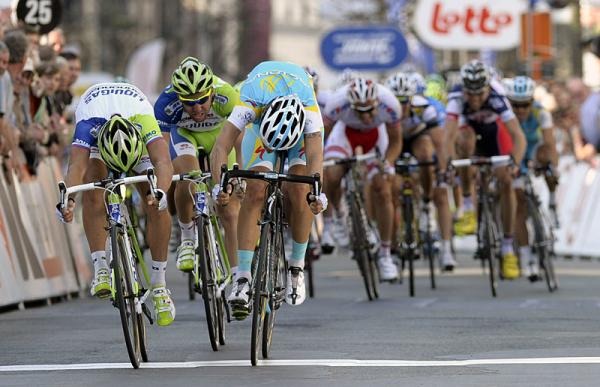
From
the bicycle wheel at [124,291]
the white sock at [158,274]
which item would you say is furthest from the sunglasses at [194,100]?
the bicycle wheel at [124,291]

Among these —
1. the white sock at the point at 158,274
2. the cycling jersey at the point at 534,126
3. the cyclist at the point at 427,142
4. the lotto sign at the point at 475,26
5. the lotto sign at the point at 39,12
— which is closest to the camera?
the white sock at the point at 158,274

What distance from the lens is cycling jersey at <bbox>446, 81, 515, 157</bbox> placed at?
19.1 m

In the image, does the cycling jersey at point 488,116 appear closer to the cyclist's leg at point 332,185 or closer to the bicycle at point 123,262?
the cyclist's leg at point 332,185

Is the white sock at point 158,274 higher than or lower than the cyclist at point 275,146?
lower

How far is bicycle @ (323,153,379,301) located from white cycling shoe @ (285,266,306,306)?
4.57 metres

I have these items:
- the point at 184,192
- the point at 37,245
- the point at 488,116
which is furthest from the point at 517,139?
the point at 184,192

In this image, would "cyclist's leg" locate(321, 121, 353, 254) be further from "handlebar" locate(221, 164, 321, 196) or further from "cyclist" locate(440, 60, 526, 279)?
"handlebar" locate(221, 164, 321, 196)

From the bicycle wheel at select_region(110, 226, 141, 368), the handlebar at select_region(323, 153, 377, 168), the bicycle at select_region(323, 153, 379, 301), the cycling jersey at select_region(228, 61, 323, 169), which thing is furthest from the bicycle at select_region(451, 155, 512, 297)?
the bicycle wheel at select_region(110, 226, 141, 368)

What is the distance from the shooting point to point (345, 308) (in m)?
16.8

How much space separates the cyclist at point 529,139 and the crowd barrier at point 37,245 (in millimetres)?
4256

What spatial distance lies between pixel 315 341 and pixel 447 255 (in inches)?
272

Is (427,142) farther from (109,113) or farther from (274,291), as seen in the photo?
(274,291)

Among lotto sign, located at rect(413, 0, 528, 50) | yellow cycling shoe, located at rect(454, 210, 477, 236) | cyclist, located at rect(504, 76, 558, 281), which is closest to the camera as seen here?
cyclist, located at rect(504, 76, 558, 281)

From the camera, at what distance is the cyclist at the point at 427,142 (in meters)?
20.4
